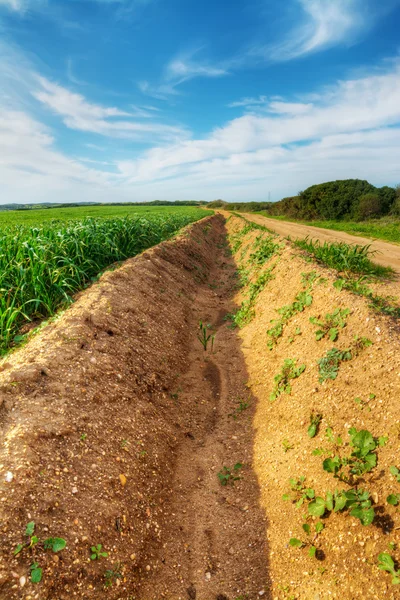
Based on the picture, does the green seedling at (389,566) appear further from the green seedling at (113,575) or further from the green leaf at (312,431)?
the green seedling at (113,575)

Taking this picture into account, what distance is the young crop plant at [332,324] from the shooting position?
14.2 ft

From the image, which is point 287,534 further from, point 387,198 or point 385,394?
point 387,198

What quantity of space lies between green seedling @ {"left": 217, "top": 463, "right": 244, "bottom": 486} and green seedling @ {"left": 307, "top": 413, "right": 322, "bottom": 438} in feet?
3.10

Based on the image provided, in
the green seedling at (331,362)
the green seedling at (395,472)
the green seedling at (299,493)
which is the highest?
the green seedling at (331,362)

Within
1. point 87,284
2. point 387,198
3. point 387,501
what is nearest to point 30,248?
point 87,284

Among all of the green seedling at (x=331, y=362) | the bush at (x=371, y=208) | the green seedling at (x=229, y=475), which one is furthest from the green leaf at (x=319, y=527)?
the bush at (x=371, y=208)

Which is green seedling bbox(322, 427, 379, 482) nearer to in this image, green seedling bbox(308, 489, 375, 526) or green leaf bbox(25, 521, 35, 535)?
green seedling bbox(308, 489, 375, 526)

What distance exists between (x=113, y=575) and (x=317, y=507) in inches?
70.0

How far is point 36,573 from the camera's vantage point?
7.29 ft

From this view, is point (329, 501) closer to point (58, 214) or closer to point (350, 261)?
point (350, 261)

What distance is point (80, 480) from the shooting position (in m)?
2.91

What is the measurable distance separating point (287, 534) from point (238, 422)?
1.69 metres

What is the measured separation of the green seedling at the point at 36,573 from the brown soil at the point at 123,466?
0.04m

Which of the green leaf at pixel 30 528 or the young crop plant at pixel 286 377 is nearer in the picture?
the green leaf at pixel 30 528
